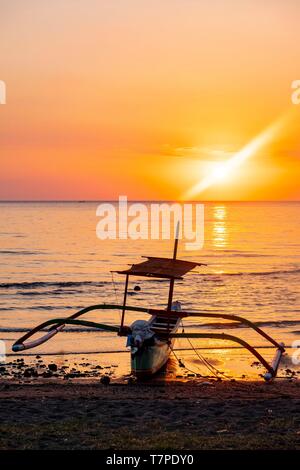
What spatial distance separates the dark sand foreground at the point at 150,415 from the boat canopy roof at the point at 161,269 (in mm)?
3096

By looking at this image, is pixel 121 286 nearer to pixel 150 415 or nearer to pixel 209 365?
pixel 209 365

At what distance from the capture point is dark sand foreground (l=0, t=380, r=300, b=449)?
1050cm

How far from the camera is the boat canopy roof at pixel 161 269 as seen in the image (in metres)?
18.4

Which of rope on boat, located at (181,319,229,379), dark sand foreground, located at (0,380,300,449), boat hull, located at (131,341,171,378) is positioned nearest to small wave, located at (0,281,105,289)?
rope on boat, located at (181,319,229,379)

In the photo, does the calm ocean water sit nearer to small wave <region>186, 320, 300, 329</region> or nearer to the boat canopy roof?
small wave <region>186, 320, 300, 329</region>

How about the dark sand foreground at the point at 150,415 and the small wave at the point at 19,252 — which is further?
the small wave at the point at 19,252

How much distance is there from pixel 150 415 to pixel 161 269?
6.65 metres

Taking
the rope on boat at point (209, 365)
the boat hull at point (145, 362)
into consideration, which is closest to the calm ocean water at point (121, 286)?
the rope on boat at point (209, 365)

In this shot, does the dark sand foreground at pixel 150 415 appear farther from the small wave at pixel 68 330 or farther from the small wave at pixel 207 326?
the small wave at pixel 207 326

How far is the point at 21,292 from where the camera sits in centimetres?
3750

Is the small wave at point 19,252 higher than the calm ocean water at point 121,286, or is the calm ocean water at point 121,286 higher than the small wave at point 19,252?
the small wave at point 19,252

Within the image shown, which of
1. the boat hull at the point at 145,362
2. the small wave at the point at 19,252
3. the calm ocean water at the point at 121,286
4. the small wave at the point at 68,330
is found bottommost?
the boat hull at the point at 145,362

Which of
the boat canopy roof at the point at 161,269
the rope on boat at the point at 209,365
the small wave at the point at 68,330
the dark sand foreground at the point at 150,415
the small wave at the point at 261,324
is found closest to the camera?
the dark sand foreground at the point at 150,415

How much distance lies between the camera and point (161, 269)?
61.9 ft
